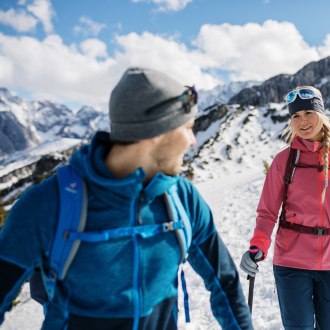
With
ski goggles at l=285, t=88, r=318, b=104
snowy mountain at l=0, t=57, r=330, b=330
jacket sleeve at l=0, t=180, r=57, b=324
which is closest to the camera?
jacket sleeve at l=0, t=180, r=57, b=324

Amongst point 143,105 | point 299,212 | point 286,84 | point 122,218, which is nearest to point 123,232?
point 122,218

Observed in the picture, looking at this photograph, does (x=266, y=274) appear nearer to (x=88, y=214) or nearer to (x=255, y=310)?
(x=255, y=310)

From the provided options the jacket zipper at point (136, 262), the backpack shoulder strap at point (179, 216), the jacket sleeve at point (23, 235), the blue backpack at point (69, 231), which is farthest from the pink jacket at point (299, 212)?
the jacket sleeve at point (23, 235)

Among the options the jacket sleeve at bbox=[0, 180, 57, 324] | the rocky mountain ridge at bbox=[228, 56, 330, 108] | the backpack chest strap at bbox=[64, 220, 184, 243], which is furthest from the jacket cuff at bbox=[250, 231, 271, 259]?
the rocky mountain ridge at bbox=[228, 56, 330, 108]

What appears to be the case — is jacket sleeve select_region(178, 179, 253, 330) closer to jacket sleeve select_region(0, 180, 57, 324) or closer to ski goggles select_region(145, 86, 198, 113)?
ski goggles select_region(145, 86, 198, 113)

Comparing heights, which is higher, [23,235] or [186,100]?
[186,100]

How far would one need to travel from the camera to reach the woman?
3471 mm

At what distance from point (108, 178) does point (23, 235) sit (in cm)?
52

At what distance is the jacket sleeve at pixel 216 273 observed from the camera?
224 cm

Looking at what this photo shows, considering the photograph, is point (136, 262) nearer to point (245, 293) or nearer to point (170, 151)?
point (170, 151)

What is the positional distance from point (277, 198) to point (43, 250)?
276cm

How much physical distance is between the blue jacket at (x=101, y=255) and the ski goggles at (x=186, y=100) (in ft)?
1.35

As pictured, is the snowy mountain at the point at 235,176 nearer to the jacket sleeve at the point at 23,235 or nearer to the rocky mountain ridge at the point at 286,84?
the rocky mountain ridge at the point at 286,84

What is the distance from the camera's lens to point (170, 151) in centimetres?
200
